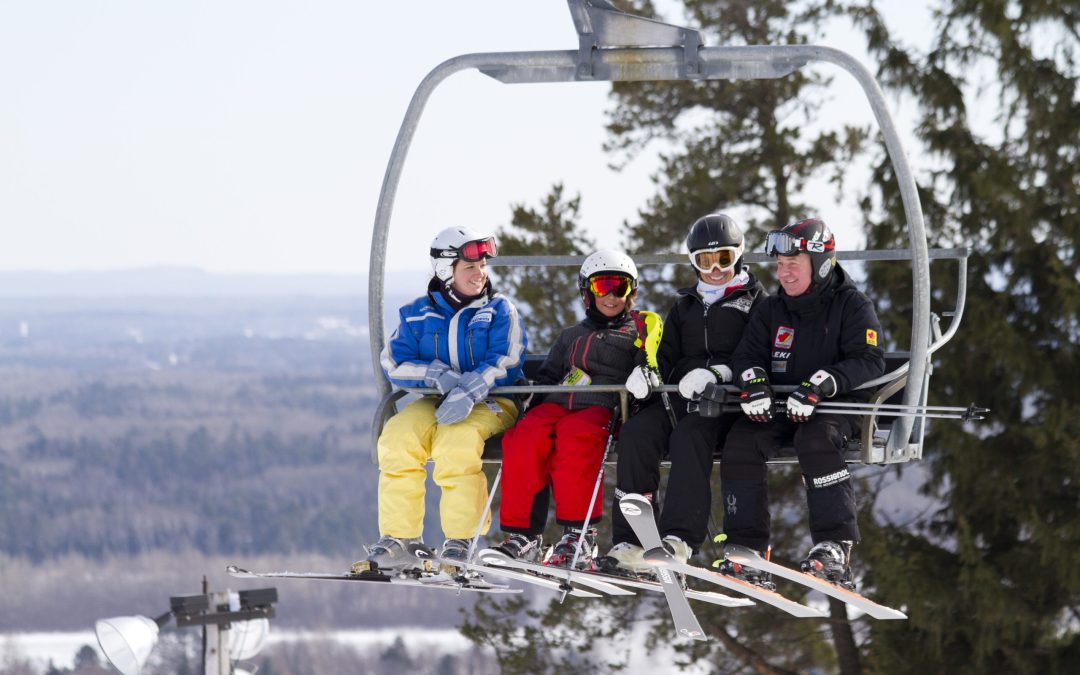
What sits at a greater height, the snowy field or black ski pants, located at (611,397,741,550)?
black ski pants, located at (611,397,741,550)

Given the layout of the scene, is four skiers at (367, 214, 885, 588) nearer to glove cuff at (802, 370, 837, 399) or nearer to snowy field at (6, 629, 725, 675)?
glove cuff at (802, 370, 837, 399)

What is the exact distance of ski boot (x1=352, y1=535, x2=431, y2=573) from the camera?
6.50 m

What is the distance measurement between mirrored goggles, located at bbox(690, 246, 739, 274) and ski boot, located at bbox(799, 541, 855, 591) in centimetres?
115

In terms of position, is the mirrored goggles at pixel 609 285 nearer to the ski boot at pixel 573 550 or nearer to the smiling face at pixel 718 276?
the smiling face at pixel 718 276

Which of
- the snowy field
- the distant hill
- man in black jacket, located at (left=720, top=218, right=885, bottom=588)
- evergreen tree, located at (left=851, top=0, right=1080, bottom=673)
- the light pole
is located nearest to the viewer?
man in black jacket, located at (left=720, top=218, right=885, bottom=588)

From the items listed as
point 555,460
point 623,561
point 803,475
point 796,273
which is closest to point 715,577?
point 623,561

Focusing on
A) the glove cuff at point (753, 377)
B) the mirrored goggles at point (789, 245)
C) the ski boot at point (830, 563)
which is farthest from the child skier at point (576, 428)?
the ski boot at point (830, 563)

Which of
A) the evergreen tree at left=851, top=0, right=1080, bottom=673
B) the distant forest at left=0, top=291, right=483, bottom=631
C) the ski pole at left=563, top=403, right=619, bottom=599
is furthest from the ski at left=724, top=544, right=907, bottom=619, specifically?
the distant forest at left=0, top=291, right=483, bottom=631

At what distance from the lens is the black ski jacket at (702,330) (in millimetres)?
6492

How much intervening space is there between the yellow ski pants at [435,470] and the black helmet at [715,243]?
104cm

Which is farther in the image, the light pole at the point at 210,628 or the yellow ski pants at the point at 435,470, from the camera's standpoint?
the light pole at the point at 210,628

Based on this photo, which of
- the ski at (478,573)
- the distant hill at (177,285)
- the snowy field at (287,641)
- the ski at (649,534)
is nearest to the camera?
the ski at (649,534)

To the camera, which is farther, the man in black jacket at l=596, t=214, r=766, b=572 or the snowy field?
the snowy field

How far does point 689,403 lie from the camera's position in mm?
6426
